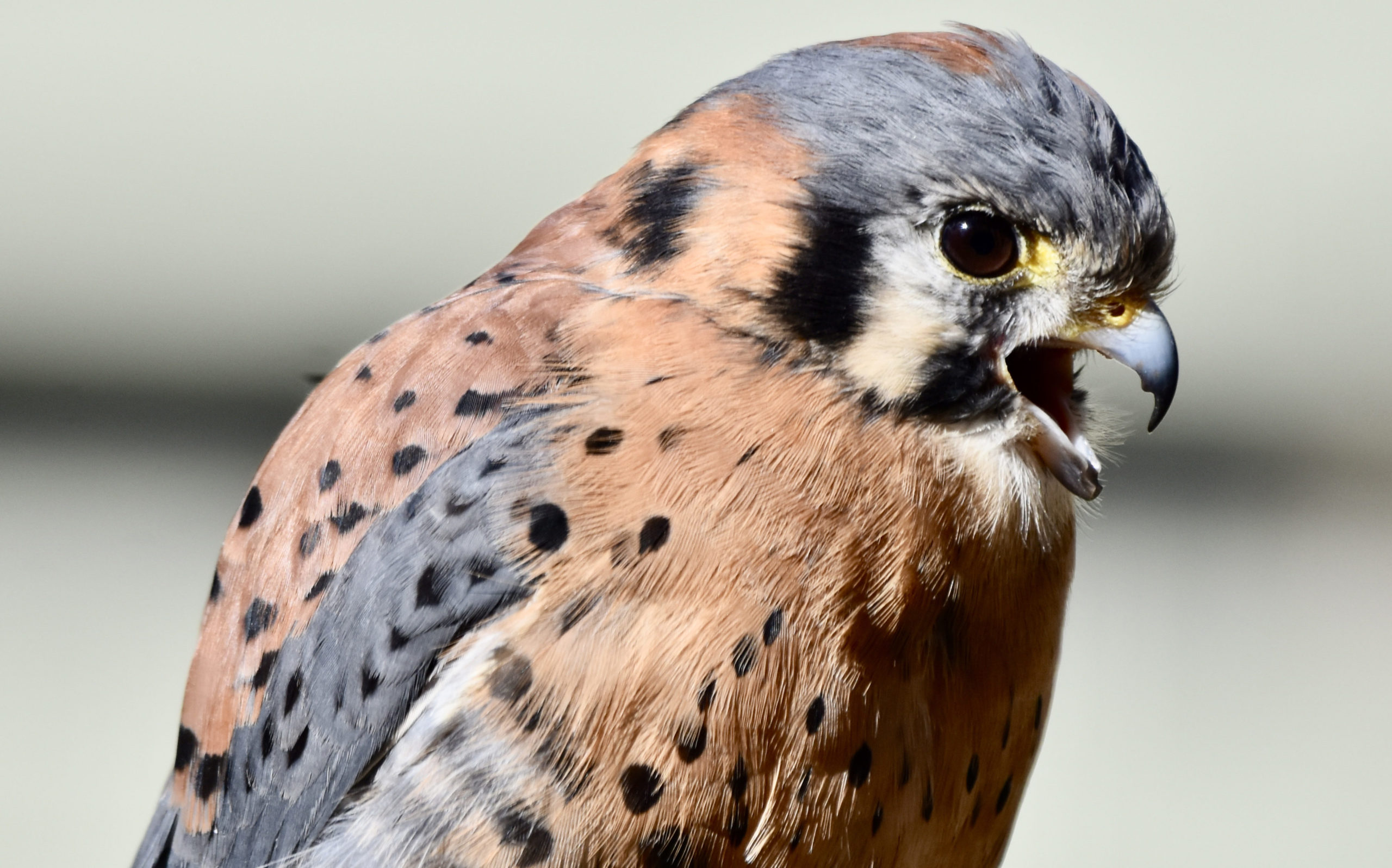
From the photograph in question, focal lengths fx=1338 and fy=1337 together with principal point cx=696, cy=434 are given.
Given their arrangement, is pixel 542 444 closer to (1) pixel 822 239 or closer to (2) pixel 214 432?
(1) pixel 822 239

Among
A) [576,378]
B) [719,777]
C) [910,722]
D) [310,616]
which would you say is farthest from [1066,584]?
[310,616]

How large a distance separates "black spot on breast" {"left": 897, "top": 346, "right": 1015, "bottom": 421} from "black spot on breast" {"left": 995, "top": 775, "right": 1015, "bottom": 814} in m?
0.53

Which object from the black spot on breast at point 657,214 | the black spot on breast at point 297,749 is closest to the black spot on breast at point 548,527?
the black spot on breast at point 657,214

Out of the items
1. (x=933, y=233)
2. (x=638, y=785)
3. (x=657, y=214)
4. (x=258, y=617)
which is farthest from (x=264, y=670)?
(x=933, y=233)

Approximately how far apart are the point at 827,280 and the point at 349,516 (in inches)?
28.0

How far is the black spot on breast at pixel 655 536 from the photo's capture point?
1.55 m

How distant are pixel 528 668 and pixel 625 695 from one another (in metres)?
0.12

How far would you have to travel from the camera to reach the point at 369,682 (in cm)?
173

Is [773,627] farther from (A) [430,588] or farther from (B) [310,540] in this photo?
(B) [310,540]

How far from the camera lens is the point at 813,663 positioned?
61.4 inches

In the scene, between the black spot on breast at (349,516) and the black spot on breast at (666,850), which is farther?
the black spot on breast at (349,516)

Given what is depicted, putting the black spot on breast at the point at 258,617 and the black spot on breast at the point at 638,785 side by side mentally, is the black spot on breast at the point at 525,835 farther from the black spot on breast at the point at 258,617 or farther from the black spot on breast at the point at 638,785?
the black spot on breast at the point at 258,617

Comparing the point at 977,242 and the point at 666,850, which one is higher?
the point at 977,242

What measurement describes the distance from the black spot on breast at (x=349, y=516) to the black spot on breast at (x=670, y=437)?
44 centimetres
